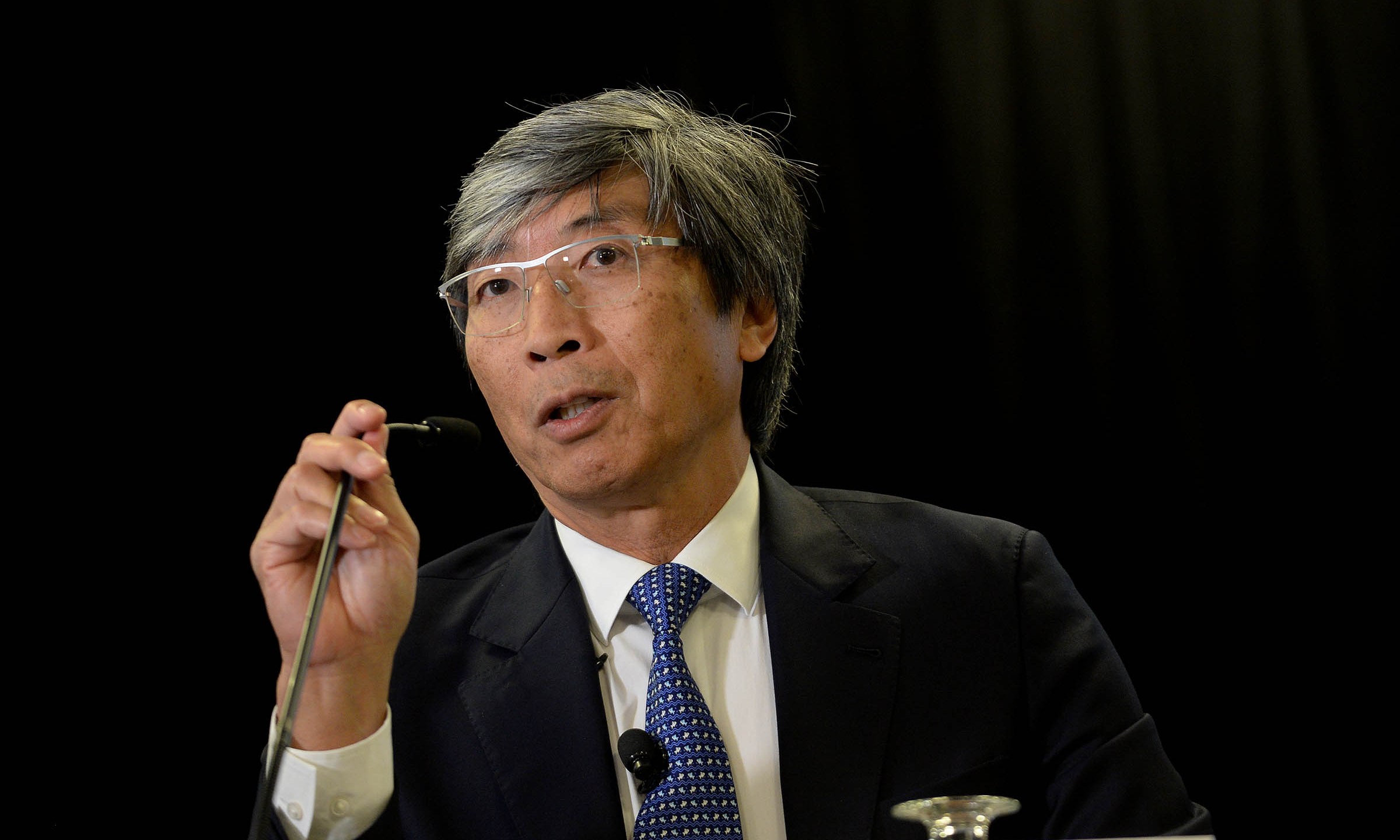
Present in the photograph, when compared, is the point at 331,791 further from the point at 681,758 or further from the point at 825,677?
the point at 825,677

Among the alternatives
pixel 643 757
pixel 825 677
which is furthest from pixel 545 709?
pixel 825 677

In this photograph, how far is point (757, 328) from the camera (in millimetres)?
2154

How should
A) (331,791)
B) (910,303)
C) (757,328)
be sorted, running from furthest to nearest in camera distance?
1. (910,303)
2. (757,328)
3. (331,791)

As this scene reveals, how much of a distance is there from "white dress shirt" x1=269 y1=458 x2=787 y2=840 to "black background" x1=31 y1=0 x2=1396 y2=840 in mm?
765

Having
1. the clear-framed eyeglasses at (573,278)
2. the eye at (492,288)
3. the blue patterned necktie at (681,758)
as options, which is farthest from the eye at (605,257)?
the blue patterned necktie at (681,758)

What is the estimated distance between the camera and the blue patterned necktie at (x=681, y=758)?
164 cm

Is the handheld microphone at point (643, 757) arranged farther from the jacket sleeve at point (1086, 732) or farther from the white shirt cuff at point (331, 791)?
the jacket sleeve at point (1086, 732)

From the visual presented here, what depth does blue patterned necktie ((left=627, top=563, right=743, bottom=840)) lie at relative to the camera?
164 cm

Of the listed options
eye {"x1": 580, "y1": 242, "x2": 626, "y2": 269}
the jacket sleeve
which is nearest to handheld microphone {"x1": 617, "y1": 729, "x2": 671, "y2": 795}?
the jacket sleeve

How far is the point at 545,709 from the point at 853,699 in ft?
1.47

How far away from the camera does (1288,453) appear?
2.46 metres

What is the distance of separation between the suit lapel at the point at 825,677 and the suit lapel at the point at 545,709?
265 millimetres

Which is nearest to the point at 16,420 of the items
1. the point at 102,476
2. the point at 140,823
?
the point at 102,476

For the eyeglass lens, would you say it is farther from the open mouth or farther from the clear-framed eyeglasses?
the open mouth
